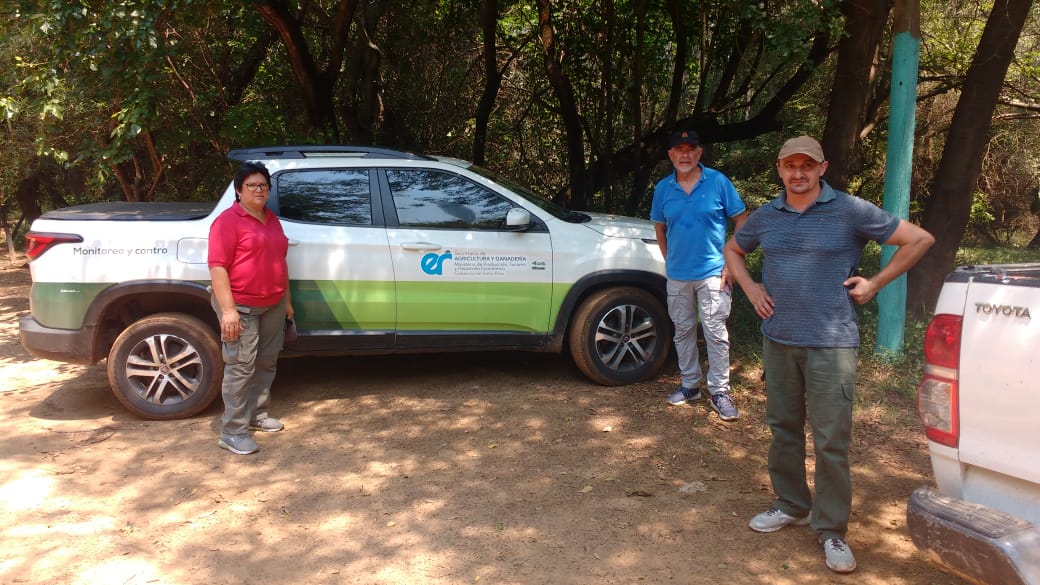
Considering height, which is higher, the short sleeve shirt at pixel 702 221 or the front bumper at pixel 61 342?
the short sleeve shirt at pixel 702 221

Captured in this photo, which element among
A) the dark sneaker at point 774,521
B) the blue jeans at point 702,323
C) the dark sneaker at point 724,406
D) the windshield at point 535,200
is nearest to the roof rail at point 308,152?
the windshield at point 535,200

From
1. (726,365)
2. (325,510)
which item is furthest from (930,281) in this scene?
(325,510)

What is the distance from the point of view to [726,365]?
551cm

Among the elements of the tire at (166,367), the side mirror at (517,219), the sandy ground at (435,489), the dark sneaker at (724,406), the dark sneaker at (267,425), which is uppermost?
the side mirror at (517,219)

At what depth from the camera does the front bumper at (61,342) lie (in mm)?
5285

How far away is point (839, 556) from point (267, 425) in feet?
11.8

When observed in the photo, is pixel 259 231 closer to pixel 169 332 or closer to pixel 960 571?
pixel 169 332

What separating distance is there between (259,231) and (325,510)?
175 centimetres

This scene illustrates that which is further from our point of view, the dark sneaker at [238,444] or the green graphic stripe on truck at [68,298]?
the green graphic stripe on truck at [68,298]

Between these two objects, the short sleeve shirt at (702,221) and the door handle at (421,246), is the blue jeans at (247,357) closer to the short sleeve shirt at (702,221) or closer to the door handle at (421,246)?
the door handle at (421,246)

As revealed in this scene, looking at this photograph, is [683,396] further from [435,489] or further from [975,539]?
[975,539]

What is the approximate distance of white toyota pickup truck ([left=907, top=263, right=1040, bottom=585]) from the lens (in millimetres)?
2383

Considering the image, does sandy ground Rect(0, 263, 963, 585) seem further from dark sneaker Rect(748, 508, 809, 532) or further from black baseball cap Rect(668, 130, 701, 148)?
black baseball cap Rect(668, 130, 701, 148)

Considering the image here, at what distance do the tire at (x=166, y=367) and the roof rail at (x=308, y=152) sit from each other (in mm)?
1214
